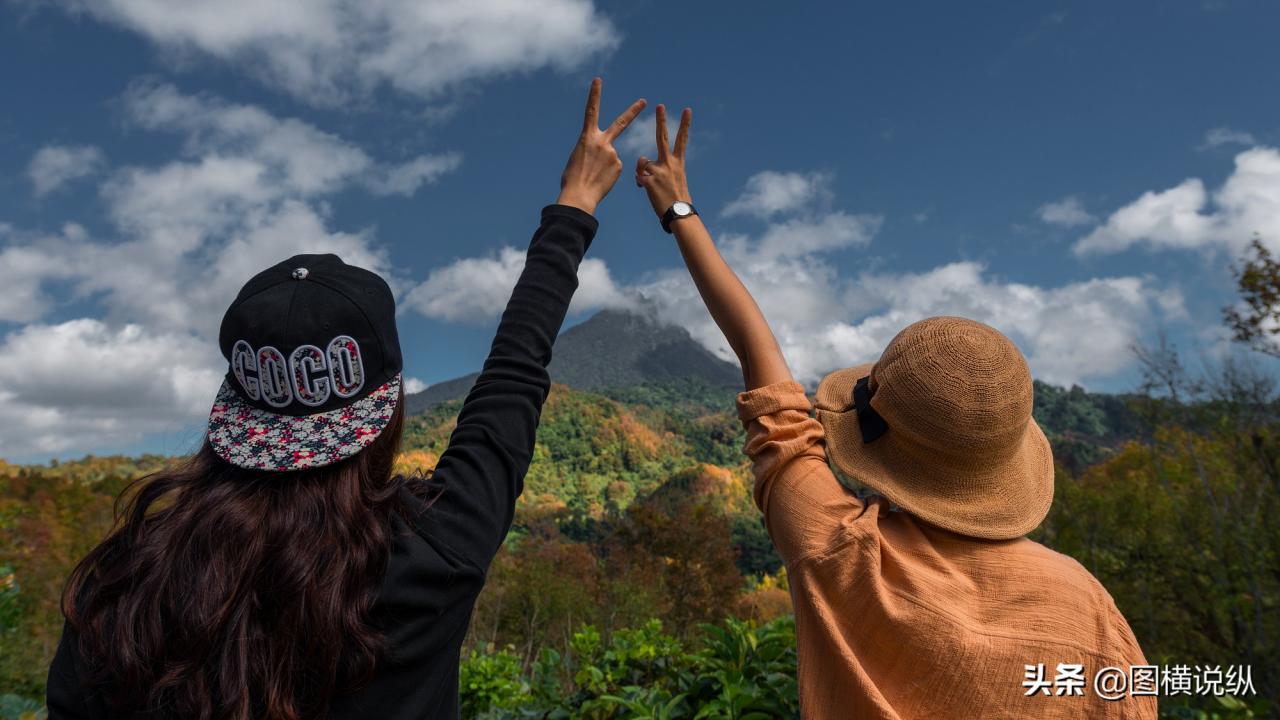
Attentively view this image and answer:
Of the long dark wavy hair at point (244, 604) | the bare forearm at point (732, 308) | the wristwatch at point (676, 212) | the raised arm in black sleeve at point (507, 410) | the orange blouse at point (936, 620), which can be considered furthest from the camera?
the wristwatch at point (676, 212)

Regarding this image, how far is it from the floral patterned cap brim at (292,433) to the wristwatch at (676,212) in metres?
0.86

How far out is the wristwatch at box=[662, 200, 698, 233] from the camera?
1659 mm

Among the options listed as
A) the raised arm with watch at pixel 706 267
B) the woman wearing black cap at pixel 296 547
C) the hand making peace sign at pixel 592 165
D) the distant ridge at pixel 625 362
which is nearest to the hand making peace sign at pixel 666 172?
the raised arm with watch at pixel 706 267

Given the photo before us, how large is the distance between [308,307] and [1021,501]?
3.75 feet

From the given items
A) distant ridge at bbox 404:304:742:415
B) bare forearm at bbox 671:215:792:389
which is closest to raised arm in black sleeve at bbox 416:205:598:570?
bare forearm at bbox 671:215:792:389

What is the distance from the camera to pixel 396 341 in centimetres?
104

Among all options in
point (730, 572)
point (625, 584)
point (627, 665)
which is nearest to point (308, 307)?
point (627, 665)

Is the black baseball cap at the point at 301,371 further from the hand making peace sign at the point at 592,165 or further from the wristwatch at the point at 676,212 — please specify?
the wristwatch at the point at 676,212

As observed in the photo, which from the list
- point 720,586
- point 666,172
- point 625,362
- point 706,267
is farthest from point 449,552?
point 625,362

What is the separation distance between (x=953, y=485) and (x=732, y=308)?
0.53 m

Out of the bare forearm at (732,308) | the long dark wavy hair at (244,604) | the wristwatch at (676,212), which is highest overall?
the wristwatch at (676,212)

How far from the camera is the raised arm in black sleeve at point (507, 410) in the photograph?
3.27 feet

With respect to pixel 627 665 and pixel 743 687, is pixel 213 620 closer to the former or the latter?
pixel 743 687

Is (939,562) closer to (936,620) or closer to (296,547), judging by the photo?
(936,620)
